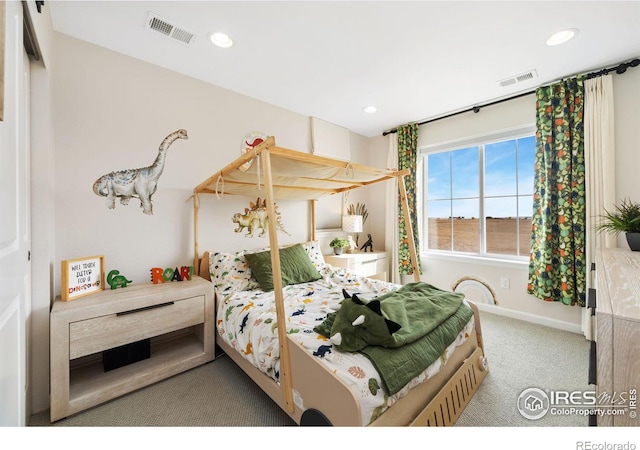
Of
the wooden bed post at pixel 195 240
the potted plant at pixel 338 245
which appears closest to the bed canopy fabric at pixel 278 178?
the wooden bed post at pixel 195 240

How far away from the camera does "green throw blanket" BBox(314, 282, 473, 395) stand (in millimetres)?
1187

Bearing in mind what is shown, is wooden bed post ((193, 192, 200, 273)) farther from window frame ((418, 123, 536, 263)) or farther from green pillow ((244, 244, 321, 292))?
window frame ((418, 123, 536, 263))

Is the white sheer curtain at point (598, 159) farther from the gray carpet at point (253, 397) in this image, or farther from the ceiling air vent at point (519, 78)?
the gray carpet at point (253, 397)

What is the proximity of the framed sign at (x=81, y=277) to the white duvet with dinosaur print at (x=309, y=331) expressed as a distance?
2.81ft

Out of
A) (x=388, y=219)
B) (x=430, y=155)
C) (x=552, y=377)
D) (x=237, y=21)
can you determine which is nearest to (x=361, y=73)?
(x=237, y=21)

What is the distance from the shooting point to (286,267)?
8.30ft

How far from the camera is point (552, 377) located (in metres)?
1.87

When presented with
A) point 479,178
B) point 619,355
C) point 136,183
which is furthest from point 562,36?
point 136,183

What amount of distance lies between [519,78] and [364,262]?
8.29 ft

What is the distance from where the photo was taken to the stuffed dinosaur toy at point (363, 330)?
1257 millimetres

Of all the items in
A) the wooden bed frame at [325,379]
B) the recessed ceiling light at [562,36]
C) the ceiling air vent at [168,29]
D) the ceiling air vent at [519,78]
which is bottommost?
the wooden bed frame at [325,379]

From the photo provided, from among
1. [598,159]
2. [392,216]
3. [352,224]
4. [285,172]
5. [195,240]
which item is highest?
[598,159]

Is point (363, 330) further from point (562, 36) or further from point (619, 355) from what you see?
point (562, 36)

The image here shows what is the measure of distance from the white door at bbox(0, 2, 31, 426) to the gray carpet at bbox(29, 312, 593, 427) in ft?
1.89
